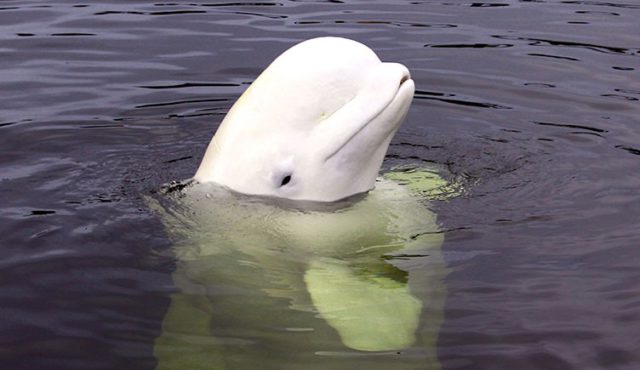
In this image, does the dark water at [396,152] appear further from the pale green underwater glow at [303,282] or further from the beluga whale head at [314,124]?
the beluga whale head at [314,124]

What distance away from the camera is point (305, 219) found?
716cm

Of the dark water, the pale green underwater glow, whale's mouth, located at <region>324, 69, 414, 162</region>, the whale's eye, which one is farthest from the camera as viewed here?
the whale's eye

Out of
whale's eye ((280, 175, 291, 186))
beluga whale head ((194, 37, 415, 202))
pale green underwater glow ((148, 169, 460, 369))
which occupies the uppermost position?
beluga whale head ((194, 37, 415, 202))

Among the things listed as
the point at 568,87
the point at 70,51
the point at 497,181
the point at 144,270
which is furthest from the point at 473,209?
the point at 70,51

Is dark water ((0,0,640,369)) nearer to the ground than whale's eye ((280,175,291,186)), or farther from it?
nearer to the ground

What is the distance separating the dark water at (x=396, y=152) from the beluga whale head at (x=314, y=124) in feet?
2.20

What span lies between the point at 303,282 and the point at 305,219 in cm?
63

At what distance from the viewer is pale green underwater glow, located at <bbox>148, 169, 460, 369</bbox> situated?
236 inches

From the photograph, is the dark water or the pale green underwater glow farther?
the dark water

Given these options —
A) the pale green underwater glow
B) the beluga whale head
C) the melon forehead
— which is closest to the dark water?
the pale green underwater glow

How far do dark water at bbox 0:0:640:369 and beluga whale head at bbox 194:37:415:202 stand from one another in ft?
2.20

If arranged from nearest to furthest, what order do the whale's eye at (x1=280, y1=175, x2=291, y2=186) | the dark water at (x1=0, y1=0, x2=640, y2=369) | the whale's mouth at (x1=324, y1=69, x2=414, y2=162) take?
the dark water at (x1=0, y1=0, x2=640, y2=369) < the whale's mouth at (x1=324, y1=69, x2=414, y2=162) < the whale's eye at (x1=280, y1=175, x2=291, y2=186)

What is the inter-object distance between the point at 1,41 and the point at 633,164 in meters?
6.76

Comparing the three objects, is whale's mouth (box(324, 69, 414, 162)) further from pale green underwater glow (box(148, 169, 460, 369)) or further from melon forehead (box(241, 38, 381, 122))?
pale green underwater glow (box(148, 169, 460, 369))
